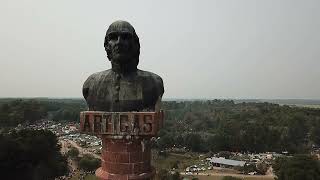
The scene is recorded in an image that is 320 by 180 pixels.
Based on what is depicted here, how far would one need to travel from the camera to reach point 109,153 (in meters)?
7.56

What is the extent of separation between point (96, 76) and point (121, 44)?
39.2 inches

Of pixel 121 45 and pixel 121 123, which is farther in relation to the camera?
pixel 121 45

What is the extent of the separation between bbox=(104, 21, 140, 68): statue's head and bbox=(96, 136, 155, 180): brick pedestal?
5.38 feet

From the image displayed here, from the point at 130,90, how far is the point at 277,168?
4859 cm

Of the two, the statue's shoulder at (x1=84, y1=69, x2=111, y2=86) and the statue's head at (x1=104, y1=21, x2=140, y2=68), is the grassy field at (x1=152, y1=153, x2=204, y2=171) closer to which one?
the statue's shoulder at (x1=84, y1=69, x2=111, y2=86)

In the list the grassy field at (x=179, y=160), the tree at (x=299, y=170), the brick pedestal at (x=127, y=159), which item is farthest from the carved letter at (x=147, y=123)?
the grassy field at (x=179, y=160)

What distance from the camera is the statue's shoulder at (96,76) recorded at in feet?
26.1

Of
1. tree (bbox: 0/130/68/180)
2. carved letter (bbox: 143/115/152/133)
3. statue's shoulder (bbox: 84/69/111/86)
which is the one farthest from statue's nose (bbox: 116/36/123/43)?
tree (bbox: 0/130/68/180)

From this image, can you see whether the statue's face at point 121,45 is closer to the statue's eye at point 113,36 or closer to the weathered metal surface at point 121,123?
the statue's eye at point 113,36

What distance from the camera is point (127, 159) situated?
7.41 metres

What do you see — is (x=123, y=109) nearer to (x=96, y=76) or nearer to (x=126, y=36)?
(x=96, y=76)

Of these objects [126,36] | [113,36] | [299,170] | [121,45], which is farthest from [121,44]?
[299,170]

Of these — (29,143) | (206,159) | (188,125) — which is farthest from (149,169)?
(188,125)

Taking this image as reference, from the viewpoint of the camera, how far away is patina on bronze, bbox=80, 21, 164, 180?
23.9 feet
